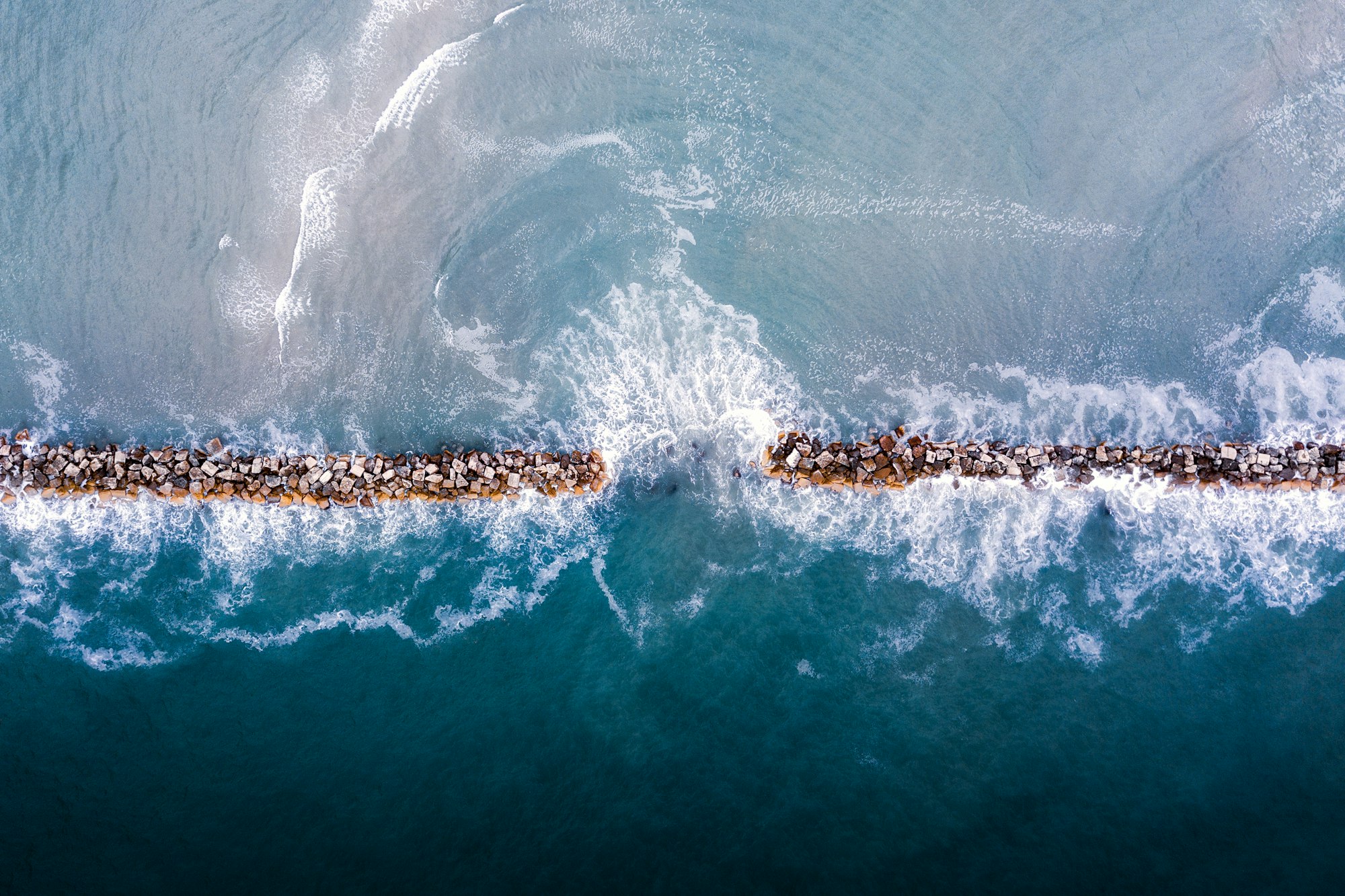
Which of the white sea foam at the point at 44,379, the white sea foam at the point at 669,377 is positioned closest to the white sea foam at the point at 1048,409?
the white sea foam at the point at 669,377

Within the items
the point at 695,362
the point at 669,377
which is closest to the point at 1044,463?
the point at 695,362

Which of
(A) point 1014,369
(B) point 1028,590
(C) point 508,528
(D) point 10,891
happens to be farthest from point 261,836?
(A) point 1014,369

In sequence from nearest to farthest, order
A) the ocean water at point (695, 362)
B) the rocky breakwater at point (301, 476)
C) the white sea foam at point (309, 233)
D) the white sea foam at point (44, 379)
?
the ocean water at point (695, 362)
the rocky breakwater at point (301, 476)
the white sea foam at point (309, 233)
the white sea foam at point (44, 379)

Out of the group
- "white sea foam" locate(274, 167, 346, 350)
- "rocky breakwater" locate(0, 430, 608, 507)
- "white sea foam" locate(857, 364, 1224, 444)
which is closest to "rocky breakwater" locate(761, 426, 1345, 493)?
"white sea foam" locate(857, 364, 1224, 444)

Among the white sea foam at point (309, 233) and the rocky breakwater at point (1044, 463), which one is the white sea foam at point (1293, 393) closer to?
the rocky breakwater at point (1044, 463)

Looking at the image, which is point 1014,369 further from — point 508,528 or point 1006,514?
point 508,528

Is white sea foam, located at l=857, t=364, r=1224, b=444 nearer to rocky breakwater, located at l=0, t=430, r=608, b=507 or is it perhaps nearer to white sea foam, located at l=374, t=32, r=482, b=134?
rocky breakwater, located at l=0, t=430, r=608, b=507
